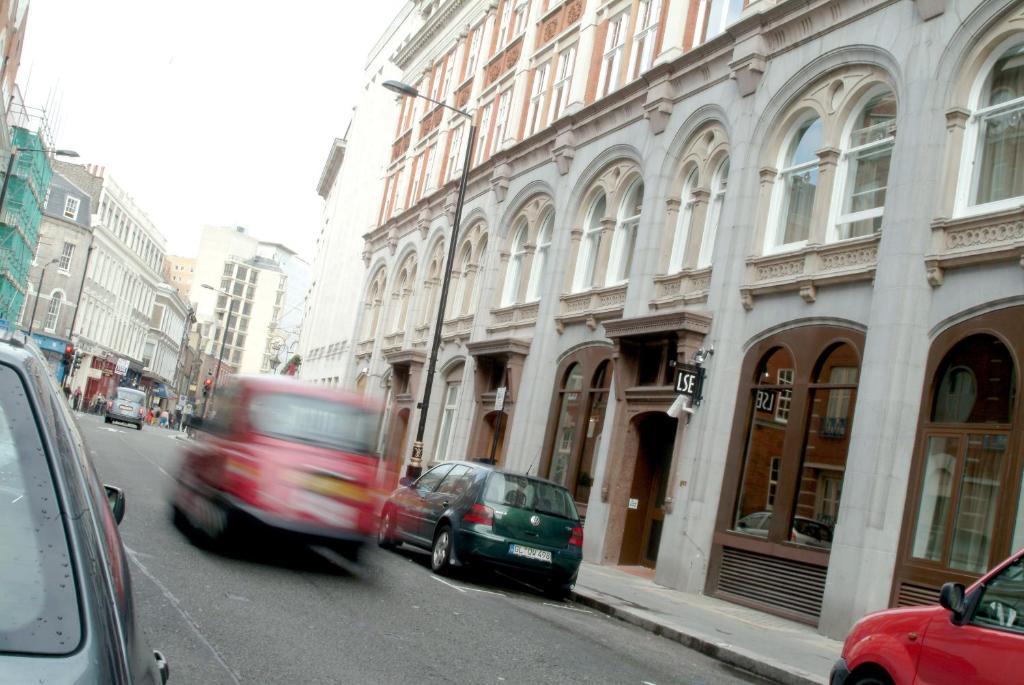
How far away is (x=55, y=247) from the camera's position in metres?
81.6

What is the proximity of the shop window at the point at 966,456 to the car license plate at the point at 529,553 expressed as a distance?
4.79 m

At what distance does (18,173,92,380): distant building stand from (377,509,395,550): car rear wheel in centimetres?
6938

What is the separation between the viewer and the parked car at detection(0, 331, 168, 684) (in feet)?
7.27

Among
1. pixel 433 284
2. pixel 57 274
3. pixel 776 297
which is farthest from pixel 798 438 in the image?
pixel 57 274

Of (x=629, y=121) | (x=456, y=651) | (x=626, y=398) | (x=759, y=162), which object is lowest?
(x=456, y=651)

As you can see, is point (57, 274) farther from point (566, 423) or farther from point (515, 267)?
point (566, 423)

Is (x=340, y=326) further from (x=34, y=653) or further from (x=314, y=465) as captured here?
(x=34, y=653)

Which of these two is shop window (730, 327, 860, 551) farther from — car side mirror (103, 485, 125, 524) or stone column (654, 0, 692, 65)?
car side mirror (103, 485, 125, 524)

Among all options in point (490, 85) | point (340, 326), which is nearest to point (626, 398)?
point (490, 85)

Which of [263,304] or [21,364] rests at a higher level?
[263,304]

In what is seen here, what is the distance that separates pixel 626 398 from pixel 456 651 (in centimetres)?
1370

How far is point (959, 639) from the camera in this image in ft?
20.6

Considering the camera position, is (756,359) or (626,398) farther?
(626,398)

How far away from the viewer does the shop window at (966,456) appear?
13727 millimetres
